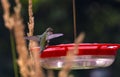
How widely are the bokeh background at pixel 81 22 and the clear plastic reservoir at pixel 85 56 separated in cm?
454

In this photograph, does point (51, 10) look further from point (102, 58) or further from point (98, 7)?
point (102, 58)

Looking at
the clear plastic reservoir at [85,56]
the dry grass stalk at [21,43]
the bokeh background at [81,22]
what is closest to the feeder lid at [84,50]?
the clear plastic reservoir at [85,56]

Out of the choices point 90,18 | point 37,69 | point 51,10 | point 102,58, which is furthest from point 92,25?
point 37,69

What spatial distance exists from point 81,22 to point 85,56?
577cm

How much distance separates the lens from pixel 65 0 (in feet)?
24.5

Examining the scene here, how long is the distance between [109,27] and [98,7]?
0.32 m

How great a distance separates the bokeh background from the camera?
7.14 metres

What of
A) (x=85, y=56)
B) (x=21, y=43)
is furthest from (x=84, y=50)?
(x=21, y=43)

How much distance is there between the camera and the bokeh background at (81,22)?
7.14 meters

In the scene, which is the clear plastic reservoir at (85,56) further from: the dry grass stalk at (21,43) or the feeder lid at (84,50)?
the dry grass stalk at (21,43)

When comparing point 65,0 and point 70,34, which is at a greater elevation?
point 65,0

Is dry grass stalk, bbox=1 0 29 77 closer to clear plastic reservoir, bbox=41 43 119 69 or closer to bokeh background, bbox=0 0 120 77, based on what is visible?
clear plastic reservoir, bbox=41 43 119 69

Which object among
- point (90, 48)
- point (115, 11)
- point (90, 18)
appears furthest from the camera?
point (90, 18)

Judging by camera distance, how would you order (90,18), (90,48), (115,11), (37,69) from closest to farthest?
(37,69)
(90,48)
(115,11)
(90,18)
